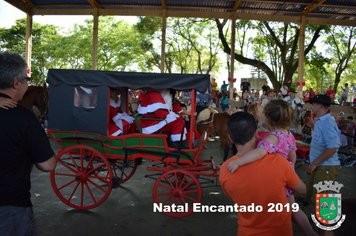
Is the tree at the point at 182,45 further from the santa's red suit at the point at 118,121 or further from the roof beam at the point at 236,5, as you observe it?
the santa's red suit at the point at 118,121

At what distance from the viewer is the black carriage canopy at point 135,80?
4961 mm

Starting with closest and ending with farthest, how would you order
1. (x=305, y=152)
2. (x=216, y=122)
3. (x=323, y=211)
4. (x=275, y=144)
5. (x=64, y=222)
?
1. (x=275, y=144)
2. (x=323, y=211)
3. (x=64, y=222)
4. (x=305, y=152)
5. (x=216, y=122)

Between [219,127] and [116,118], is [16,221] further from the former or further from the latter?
[219,127]

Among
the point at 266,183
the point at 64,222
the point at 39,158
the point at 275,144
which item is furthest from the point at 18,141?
the point at 64,222

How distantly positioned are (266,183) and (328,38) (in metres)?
30.2

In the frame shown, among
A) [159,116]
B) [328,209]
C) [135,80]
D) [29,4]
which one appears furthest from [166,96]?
[29,4]

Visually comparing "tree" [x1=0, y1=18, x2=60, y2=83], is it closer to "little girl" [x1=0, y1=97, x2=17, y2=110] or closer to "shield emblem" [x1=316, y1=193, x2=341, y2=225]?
"little girl" [x1=0, y1=97, x2=17, y2=110]

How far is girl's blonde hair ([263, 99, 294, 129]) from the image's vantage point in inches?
110

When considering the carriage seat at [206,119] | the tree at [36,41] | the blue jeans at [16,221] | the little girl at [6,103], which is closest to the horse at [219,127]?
the carriage seat at [206,119]

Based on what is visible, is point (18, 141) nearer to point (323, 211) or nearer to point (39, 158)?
point (39, 158)

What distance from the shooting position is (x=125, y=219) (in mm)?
4703

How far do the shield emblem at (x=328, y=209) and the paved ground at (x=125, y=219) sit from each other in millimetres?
1885

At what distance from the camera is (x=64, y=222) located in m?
4.53

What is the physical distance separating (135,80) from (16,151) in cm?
309
